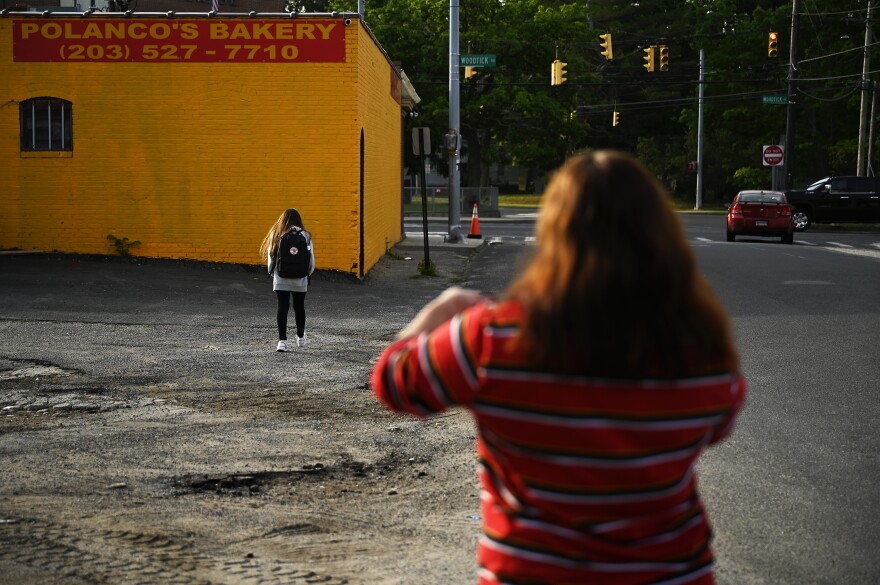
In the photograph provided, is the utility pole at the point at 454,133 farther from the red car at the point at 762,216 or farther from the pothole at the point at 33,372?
the pothole at the point at 33,372

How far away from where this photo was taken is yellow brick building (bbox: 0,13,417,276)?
19484mm

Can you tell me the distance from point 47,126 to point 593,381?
1893 centimetres

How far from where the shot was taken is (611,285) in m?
2.29

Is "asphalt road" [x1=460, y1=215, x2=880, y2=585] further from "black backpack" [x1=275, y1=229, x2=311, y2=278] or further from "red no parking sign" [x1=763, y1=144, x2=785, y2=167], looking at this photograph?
"red no parking sign" [x1=763, y1=144, x2=785, y2=167]

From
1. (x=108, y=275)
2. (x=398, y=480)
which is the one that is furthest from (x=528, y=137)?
(x=398, y=480)

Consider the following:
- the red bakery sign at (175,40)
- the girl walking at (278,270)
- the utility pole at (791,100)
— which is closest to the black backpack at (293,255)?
the girl walking at (278,270)

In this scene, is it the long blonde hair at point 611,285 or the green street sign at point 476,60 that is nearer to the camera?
the long blonde hair at point 611,285

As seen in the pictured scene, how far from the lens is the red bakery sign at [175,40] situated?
765 inches

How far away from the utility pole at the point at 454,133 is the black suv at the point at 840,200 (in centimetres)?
1393

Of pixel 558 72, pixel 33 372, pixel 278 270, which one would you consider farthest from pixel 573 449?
pixel 558 72

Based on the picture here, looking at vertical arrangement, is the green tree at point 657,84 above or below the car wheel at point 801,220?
above

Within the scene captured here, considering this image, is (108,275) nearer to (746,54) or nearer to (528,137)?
(528,137)

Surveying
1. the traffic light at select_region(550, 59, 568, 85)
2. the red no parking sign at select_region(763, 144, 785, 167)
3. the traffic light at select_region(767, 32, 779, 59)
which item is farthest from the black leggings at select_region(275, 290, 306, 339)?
the red no parking sign at select_region(763, 144, 785, 167)

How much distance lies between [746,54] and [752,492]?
193ft
